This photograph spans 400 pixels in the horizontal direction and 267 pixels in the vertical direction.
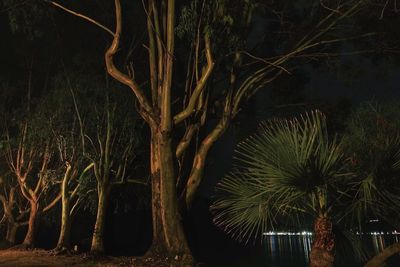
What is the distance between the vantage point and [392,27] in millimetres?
14742

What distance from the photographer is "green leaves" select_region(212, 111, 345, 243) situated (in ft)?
23.0

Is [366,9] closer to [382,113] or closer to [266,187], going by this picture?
[382,113]

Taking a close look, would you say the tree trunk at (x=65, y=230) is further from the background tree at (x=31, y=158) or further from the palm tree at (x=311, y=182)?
the palm tree at (x=311, y=182)

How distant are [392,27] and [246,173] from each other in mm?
9792

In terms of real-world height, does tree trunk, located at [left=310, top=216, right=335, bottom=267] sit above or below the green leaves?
below

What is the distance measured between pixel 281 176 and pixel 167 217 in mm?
6222

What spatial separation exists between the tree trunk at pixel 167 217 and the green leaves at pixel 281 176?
5.08 m

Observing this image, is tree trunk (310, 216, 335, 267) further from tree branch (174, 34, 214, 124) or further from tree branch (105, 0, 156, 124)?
tree branch (105, 0, 156, 124)

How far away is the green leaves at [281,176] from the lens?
23.0ft

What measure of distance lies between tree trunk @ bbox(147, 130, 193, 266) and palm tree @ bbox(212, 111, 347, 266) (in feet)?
16.6

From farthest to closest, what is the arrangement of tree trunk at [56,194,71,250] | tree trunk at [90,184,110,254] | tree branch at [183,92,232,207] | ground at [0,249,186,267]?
1. tree trunk at [56,194,71,250]
2. tree trunk at [90,184,110,254]
3. tree branch at [183,92,232,207]
4. ground at [0,249,186,267]

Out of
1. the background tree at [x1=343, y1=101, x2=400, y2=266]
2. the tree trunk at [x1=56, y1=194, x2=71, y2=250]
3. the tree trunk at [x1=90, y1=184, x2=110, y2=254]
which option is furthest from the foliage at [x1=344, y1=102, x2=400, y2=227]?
the tree trunk at [x1=56, y1=194, x2=71, y2=250]

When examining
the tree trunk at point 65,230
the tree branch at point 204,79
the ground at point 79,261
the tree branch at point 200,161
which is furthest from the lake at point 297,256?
the tree trunk at point 65,230

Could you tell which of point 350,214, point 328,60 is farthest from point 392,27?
point 350,214
